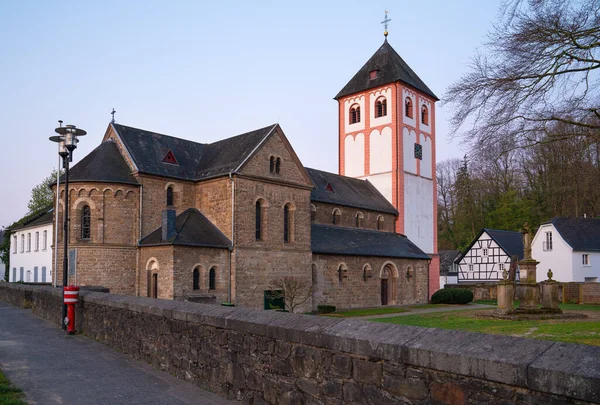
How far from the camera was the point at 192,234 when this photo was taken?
27.8 m

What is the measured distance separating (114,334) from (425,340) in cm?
922

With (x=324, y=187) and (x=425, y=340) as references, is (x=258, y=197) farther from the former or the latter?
(x=425, y=340)

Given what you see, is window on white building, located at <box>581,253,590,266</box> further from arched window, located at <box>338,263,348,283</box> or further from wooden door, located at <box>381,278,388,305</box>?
arched window, located at <box>338,263,348,283</box>

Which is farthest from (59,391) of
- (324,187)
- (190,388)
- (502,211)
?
(502,211)

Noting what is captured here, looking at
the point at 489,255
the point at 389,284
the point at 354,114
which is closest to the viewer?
the point at 389,284

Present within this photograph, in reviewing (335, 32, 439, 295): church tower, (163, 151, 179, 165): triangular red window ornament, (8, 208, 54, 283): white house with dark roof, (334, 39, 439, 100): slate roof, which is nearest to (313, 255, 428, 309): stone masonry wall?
(335, 32, 439, 295): church tower

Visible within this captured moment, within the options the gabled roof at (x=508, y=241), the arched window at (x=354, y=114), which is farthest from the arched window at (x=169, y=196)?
the gabled roof at (x=508, y=241)

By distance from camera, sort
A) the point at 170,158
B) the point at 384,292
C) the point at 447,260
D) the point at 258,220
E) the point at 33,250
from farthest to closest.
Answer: the point at 447,260 < the point at 33,250 < the point at 384,292 < the point at 170,158 < the point at 258,220

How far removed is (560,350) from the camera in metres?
3.51

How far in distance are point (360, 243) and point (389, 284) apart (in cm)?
397

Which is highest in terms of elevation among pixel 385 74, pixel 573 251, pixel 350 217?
pixel 385 74

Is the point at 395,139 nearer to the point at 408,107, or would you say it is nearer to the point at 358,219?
the point at 408,107

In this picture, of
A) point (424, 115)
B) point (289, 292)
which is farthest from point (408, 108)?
point (289, 292)

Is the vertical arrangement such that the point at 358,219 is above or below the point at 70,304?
above
